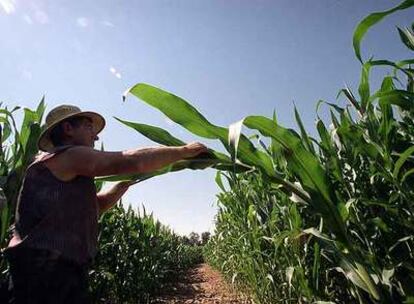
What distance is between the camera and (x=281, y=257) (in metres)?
2.75

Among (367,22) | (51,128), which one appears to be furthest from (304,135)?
(51,128)

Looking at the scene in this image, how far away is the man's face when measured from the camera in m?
1.79

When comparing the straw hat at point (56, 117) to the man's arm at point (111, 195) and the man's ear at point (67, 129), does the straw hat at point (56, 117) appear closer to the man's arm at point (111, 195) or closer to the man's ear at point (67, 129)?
the man's ear at point (67, 129)

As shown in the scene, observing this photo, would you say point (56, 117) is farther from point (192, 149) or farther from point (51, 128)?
point (192, 149)

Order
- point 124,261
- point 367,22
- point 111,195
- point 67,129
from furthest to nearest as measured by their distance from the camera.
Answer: point 124,261 → point 111,195 → point 67,129 → point 367,22

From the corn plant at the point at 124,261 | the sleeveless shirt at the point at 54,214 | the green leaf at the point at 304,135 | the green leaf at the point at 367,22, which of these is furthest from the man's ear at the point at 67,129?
the corn plant at the point at 124,261

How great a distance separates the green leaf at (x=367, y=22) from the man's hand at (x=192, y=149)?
584mm

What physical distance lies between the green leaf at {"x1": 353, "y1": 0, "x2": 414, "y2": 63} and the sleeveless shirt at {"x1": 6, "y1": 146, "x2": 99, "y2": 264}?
3.58ft

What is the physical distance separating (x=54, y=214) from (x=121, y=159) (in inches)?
14.2

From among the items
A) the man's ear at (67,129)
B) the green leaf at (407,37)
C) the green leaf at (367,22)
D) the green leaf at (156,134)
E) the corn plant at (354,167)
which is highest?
the man's ear at (67,129)

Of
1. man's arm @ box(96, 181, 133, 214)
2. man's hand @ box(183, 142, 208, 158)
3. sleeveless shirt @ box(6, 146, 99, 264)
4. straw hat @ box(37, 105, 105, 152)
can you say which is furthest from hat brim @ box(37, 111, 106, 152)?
man's hand @ box(183, 142, 208, 158)

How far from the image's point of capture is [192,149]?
1.42 m

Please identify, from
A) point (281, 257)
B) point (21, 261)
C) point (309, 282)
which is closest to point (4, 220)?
point (21, 261)

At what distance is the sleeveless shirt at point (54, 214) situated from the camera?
160cm
